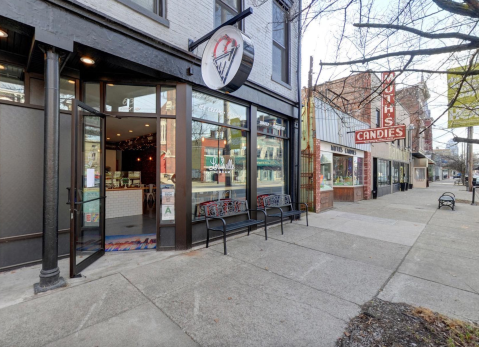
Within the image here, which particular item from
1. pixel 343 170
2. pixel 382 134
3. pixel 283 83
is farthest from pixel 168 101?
pixel 343 170

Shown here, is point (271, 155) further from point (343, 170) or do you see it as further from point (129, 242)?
point (343, 170)

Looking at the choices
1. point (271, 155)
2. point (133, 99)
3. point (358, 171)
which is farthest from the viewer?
point (358, 171)

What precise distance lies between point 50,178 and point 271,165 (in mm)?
5719

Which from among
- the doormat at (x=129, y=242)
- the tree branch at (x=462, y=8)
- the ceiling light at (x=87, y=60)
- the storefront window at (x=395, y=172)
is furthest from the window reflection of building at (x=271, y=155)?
the storefront window at (x=395, y=172)

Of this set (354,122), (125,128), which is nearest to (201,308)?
(125,128)

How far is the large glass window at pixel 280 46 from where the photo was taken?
7.76 meters

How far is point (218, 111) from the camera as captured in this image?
5.89 metres

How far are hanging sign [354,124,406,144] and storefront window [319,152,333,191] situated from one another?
6.27 ft

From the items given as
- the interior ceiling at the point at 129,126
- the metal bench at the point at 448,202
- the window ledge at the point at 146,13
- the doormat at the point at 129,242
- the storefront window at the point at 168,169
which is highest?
the window ledge at the point at 146,13

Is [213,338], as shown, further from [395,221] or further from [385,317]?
[395,221]

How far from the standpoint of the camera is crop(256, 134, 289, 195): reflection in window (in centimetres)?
720

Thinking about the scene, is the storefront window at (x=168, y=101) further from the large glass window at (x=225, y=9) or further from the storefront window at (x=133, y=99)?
the large glass window at (x=225, y=9)

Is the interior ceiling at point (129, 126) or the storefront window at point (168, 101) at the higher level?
the interior ceiling at point (129, 126)

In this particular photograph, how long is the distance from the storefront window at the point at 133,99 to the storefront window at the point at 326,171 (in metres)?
7.90
